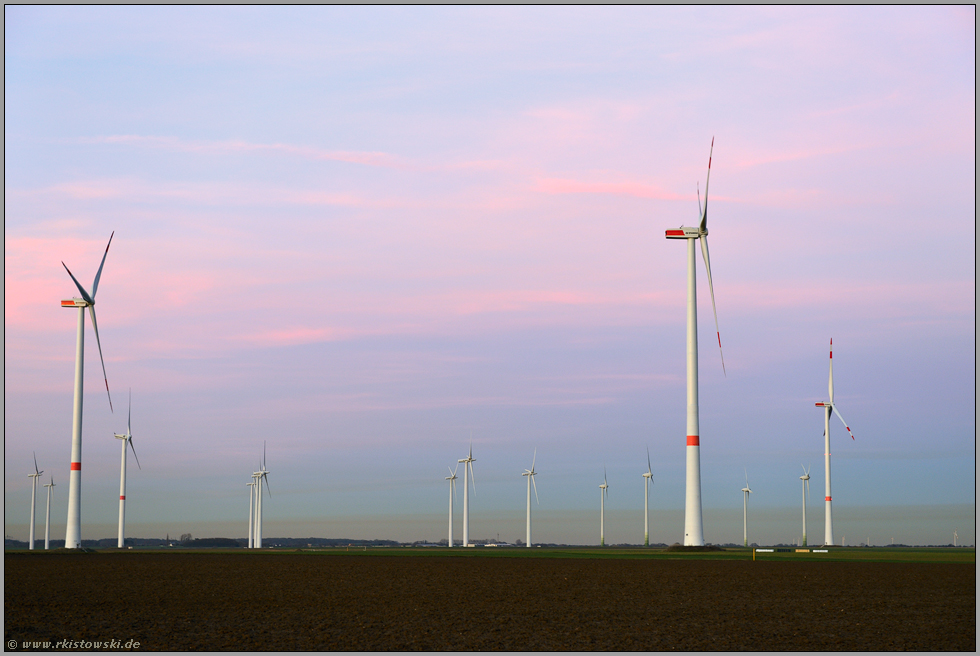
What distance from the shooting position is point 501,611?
101 feet

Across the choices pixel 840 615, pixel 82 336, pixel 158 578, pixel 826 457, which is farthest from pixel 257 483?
pixel 840 615

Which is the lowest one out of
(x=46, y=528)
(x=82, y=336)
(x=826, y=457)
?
(x=46, y=528)

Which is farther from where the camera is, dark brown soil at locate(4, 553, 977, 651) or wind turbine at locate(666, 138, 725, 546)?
wind turbine at locate(666, 138, 725, 546)

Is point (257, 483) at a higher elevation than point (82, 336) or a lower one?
lower

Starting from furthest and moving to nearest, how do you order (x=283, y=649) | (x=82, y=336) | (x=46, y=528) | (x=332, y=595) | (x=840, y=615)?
(x=46, y=528) < (x=82, y=336) < (x=332, y=595) < (x=840, y=615) < (x=283, y=649)

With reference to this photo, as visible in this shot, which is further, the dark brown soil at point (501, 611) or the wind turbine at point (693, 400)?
the wind turbine at point (693, 400)

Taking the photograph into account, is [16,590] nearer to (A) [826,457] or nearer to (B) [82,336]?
(B) [82,336]

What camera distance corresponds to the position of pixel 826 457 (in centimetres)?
10612

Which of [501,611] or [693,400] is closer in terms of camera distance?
[501,611]

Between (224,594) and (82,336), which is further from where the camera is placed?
(82,336)

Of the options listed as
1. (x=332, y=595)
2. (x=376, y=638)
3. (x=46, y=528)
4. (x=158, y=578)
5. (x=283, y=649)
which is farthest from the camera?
(x=46, y=528)

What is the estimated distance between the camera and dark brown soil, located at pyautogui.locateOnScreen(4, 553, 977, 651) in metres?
24.3

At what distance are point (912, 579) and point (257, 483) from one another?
125 meters

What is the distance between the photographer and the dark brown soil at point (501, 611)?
24.3 meters
